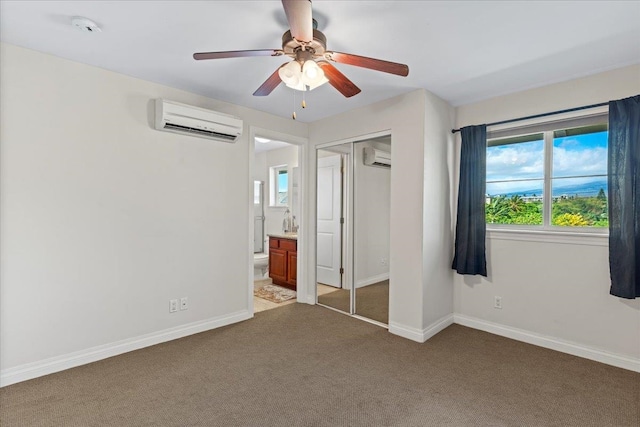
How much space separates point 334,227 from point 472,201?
1.62m

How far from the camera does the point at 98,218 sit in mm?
2609

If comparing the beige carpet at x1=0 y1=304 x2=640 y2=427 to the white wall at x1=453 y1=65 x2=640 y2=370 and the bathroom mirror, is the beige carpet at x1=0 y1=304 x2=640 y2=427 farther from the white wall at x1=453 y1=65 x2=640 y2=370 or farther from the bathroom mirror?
the bathroom mirror

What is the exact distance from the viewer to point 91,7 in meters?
1.84

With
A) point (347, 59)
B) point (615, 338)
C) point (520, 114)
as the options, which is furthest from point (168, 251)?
point (615, 338)

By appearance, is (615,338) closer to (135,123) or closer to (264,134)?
(264,134)

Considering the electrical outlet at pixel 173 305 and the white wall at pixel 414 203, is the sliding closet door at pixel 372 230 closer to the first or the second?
the white wall at pixel 414 203

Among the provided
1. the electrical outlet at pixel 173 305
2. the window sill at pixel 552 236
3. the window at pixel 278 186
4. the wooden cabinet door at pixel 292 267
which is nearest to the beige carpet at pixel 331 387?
the electrical outlet at pixel 173 305

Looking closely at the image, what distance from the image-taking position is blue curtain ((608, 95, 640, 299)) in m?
2.40

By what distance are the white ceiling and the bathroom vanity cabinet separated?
2.51 m

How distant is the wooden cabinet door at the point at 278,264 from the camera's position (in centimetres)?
485

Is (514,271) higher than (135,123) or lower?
lower

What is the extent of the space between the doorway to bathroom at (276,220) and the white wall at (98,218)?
79cm

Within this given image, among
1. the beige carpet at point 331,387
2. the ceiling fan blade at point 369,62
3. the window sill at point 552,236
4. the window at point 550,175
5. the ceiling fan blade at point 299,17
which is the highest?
the ceiling fan blade at point 299,17

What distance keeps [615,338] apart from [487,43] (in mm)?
2563
